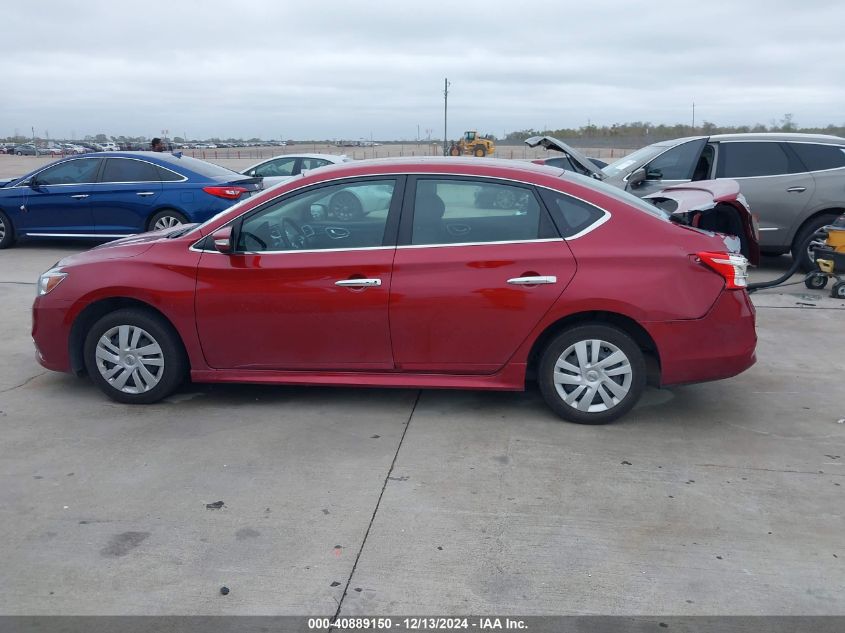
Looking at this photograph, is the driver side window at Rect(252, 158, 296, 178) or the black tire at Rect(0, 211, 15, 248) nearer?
Result: the black tire at Rect(0, 211, 15, 248)

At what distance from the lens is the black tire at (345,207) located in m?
5.46

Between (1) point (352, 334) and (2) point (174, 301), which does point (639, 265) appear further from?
(2) point (174, 301)

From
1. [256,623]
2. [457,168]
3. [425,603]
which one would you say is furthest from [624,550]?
[457,168]

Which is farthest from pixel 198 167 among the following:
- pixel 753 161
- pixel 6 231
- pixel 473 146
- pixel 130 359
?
pixel 473 146

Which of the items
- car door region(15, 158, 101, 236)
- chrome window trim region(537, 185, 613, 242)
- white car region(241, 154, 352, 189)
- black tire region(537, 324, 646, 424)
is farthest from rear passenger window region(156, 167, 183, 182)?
black tire region(537, 324, 646, 424)

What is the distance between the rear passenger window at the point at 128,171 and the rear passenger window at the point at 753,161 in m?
7.76

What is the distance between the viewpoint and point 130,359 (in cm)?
560

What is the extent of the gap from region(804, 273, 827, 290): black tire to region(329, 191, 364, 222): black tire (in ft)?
20.3

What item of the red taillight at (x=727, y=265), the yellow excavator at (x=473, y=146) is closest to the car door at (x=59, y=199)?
the red taillight at (x=727, y=265)

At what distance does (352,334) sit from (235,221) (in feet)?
3.62

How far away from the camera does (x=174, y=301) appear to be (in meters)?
5.46

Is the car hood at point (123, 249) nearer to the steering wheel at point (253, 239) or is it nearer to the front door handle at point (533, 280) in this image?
the steering wheel at point (253, 239)

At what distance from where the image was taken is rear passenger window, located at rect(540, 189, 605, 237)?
5.22 meters

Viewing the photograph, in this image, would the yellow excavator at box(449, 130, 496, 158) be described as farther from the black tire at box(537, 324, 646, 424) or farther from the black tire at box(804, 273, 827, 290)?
the black tire at box(537, 324, 646, 424)
